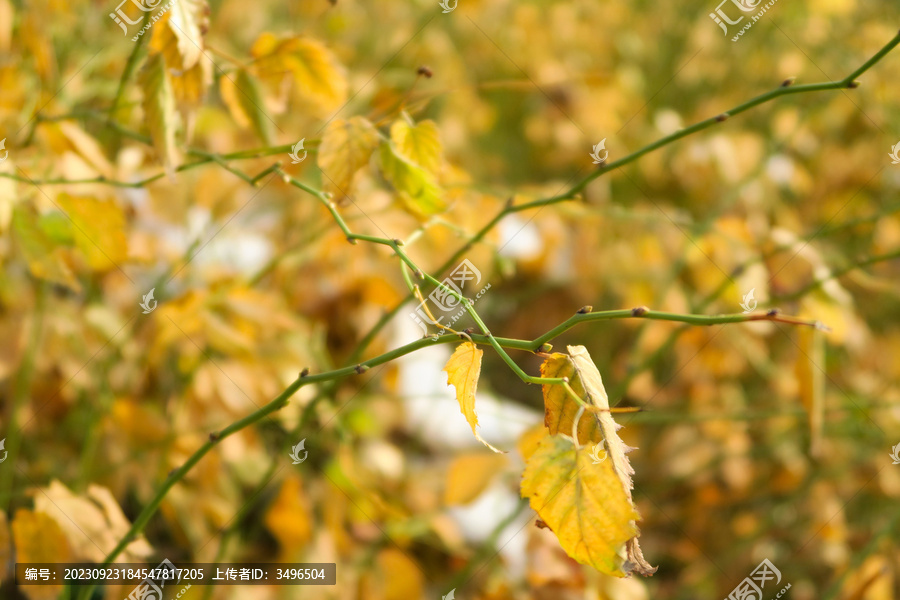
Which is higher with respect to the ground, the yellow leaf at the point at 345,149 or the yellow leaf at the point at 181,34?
the yellow leaf at the point at 181,34

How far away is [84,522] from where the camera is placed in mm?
740

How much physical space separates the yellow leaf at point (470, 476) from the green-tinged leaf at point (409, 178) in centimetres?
55

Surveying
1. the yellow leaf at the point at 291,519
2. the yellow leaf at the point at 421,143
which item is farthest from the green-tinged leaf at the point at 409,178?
the yellow leaf at the point at 291,519

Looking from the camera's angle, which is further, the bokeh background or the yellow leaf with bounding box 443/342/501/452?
the bokeh background

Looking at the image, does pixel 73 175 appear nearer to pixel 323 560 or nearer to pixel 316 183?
pixel 316 183

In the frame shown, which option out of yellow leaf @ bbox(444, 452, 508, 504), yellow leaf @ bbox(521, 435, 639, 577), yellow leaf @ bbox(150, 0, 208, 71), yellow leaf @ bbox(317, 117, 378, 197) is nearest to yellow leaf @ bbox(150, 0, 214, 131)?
yellow leaf @ bbox(150, 0, 208, 71)

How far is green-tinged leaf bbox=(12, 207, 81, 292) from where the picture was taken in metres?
0.72

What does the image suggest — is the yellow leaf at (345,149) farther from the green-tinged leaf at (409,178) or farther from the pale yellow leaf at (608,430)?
the pale yellow leaf at (608,430)

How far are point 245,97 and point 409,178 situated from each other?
10.0 inches

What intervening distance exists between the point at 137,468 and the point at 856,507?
1990mm

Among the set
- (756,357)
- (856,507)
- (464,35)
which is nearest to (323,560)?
(756,357)

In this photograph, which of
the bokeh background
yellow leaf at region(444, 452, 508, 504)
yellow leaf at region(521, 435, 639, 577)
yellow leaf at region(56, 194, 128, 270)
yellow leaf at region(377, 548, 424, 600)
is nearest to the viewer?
yellow leaf at region(521, 435, 639, 577)

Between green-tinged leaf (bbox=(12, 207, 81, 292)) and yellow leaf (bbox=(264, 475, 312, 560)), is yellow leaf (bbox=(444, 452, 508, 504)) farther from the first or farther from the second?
green-tinged leaf (bbox=(12, 207, 81, 292))

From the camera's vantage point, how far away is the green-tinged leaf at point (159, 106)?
0.66 m
